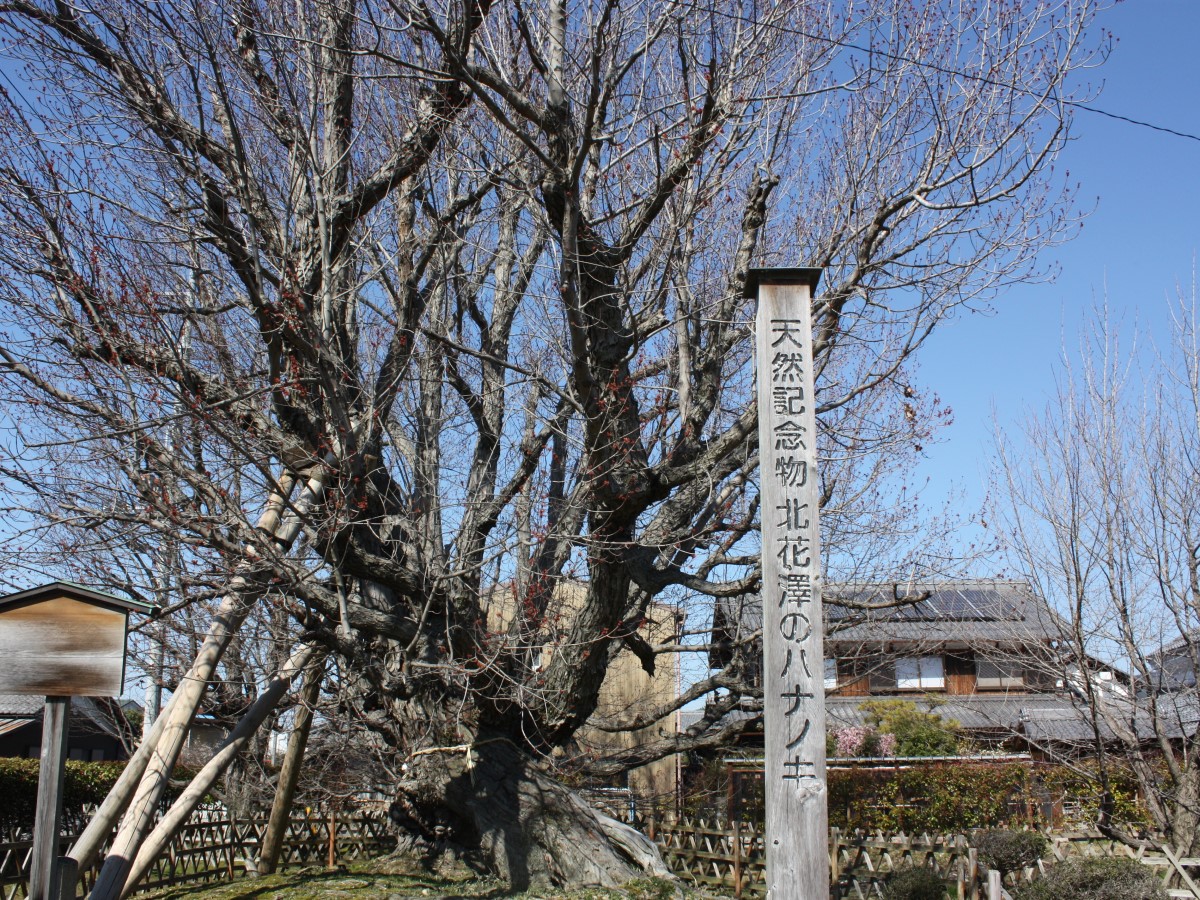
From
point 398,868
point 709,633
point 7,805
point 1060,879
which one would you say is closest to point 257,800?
point 7,805

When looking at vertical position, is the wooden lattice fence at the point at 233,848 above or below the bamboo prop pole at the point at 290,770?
below

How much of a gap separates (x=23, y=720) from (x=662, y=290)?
19.7 meters

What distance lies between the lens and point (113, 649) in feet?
18.4

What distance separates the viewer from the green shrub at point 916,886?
1147 cm

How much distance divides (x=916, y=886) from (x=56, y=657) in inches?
402

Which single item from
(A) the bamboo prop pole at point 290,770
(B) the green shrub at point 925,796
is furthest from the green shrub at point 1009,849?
(A) the bamboo prop pole at point 290,770

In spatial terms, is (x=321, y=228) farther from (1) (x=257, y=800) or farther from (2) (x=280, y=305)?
(1) (x=257, y=800)

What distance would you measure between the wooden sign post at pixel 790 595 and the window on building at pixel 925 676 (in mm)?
21050

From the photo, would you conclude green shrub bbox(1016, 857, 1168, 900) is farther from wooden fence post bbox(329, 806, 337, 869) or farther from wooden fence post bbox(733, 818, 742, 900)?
wooden fence post bbox(329, 806, 337, 869)

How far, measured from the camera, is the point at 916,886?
11500mm

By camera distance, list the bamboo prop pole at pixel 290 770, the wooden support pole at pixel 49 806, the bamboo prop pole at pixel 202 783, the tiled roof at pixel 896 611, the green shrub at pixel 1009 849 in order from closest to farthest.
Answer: the wooden support pole at pixel 49 806, the bamboo prop pole at pixel 202 783, the tiled roof at pixel 896 611, the bamboo prop pole at pixel 290 770, the green shrub at pixel 1009 849

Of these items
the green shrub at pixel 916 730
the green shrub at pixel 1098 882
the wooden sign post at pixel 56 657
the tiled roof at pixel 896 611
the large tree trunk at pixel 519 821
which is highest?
the tiled roof at pixel 896 611

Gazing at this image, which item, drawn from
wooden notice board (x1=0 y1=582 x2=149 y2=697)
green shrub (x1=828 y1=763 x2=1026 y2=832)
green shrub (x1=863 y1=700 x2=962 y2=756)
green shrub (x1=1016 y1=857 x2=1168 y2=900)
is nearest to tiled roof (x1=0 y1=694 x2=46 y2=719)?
green shrub (x1=828 y1=763 x2=1026 y2=832)

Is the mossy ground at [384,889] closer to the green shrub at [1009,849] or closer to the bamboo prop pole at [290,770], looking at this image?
the bamboo prop pole at [290,770]
